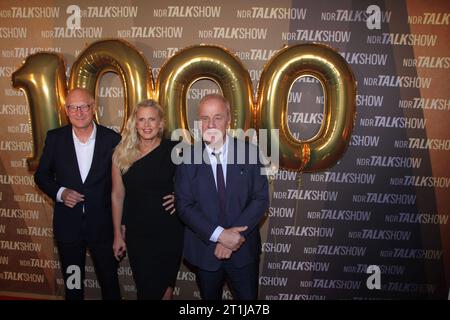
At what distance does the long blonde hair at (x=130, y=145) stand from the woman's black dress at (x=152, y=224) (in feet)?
0.15

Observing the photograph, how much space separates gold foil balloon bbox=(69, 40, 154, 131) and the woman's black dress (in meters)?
0.63

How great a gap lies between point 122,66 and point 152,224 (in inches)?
46.7

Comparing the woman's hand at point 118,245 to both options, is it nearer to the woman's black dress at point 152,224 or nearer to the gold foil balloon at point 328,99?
the woman's black dress at point 152,224

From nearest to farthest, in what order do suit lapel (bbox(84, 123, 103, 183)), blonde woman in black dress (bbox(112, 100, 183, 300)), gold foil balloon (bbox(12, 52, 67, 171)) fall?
blonde woman in black dress (bbox(112, 100, 183, 300))
suit lapel (bbox(84, 123, 103, 183))
gold foil balloon (bbox(12, 52, 67, 171))

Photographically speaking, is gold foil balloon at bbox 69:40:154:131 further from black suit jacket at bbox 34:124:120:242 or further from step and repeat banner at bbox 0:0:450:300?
black suit jacket at bbox 34:124:120:242

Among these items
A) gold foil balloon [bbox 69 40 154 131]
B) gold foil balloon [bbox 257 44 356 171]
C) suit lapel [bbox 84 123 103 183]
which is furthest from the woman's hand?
gold foil balloon [bbox 257 44 356 171]

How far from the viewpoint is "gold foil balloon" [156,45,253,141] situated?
8.56 feet

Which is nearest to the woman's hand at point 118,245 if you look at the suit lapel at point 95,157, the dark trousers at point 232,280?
the suit lapel at point 95,157

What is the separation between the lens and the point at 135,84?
105 inches

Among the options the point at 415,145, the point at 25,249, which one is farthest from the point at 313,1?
the point at 25,249

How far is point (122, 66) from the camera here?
266cm

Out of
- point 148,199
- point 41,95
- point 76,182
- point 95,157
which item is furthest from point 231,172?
point 41,95

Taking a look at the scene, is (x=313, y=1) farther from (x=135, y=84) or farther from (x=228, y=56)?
(x=135, y=84)
